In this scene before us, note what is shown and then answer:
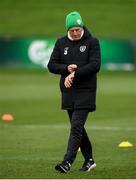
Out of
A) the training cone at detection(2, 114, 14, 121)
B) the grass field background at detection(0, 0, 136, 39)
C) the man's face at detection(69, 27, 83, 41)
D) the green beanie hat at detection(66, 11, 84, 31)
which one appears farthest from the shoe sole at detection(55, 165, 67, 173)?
the grass field background at detection(0, 0, 136, 39)

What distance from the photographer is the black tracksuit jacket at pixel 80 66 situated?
1130 cm

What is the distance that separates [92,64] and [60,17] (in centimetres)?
4006

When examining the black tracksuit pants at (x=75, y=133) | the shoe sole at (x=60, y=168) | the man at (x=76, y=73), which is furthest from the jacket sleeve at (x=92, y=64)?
the shoe sole at (x=60, y=168)

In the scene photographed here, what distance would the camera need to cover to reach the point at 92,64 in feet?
36.7

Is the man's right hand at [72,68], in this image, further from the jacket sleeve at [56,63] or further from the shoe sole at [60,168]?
the shoe sole at [60,168]

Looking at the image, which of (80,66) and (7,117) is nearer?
(80,66)

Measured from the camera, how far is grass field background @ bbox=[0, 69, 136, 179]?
11.7 metres

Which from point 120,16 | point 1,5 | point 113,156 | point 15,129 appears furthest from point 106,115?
point 1,5

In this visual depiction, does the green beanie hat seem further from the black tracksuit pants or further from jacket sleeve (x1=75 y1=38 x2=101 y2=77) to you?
the black tracksuit pants

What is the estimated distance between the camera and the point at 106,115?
20547mm

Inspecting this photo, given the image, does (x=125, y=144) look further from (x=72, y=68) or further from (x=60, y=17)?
(x=60, y=17)

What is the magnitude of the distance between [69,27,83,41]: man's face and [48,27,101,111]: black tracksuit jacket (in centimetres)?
9

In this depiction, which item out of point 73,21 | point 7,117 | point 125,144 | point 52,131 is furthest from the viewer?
point 7,117

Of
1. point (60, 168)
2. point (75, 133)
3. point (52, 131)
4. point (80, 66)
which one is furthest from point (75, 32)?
point (52, 131)
